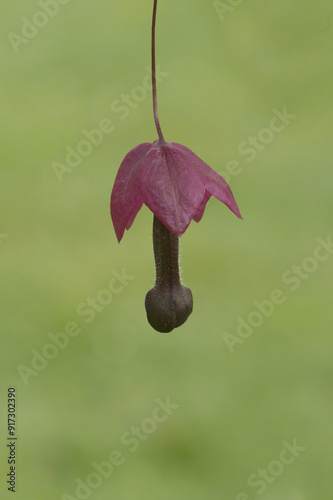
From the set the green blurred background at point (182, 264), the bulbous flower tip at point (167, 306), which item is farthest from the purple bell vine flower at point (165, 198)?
the green blurred background at point (182, 264)

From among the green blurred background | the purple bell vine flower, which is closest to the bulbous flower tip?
the purple bell vine flower

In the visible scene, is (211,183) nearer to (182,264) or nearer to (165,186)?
(165,186)

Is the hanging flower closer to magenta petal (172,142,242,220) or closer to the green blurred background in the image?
magenta petal (172,142,242,220)

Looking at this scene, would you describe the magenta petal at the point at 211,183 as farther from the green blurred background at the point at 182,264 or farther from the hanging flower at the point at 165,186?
the green blurred background at the point at 182,264

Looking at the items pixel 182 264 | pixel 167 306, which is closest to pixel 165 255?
pixel 167 306

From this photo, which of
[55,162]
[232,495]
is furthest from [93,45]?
[232,495]

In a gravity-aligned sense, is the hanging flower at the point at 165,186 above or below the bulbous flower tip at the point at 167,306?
above

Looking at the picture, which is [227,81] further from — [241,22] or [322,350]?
[322,350]
